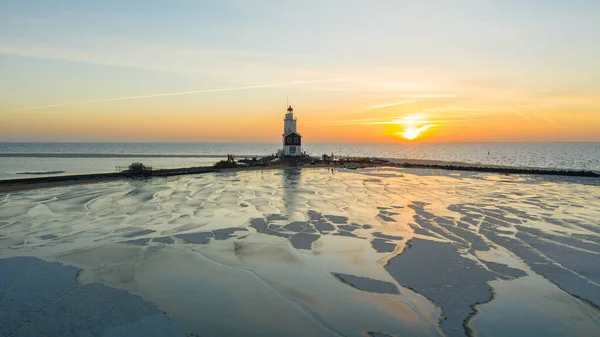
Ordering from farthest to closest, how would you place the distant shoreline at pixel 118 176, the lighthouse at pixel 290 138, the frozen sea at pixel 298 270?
1. the lighthouse at pixel 290 138
2. the distant shoreline at pixel 118 176
3. the frozen sea at pixel 298 270

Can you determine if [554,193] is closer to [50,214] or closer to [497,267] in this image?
[497,267]

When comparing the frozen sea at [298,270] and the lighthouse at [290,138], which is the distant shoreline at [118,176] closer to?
the lighthouse at [290,138]

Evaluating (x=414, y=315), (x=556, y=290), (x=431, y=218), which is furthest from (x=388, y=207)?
(x=414, y=315)

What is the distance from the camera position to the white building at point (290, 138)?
8150 cm

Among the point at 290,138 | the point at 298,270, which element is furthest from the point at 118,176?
the point at 298,270

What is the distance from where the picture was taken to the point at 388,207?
95.2 feet

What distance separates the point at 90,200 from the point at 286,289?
81.0ft

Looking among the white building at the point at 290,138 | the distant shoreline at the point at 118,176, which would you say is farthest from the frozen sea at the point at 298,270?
the white building at the point at 290,138

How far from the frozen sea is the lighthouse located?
52840 millimetres

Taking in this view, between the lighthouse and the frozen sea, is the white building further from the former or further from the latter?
the frozen sea

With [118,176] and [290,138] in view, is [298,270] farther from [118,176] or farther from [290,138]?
[290,138]

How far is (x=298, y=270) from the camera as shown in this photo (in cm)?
1467

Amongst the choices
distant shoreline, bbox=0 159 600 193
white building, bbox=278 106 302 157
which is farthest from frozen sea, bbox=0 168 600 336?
white building, bbox=278 106 302 157

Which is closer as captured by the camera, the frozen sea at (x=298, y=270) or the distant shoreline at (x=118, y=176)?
the frozen sea at (x=298, y=270)
